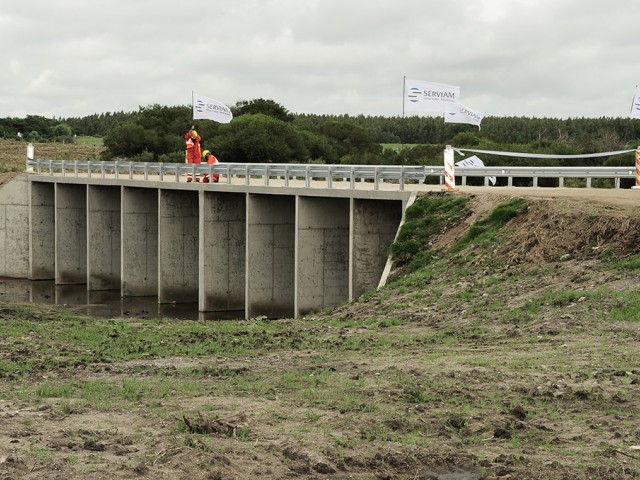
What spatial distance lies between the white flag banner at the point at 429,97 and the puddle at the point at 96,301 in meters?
8.73

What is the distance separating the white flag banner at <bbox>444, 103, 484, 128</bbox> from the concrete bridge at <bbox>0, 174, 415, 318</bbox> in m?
2.75

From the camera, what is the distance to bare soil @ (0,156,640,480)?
30.0 ft

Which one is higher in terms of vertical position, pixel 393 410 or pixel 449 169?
pixel 449 169

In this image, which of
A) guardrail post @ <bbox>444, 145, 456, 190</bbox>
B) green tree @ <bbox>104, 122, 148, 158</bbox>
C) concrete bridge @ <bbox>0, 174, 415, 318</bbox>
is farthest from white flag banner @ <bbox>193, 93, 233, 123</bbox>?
green tree @ <bbox>104, 122, 148, 158</bbox>

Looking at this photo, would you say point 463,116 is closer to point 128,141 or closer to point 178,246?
point 178,246

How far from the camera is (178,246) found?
38688 mm

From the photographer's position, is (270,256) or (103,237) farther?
(103,237)

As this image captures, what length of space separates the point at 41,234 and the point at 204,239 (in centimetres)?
1585

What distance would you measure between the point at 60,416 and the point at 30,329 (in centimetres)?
852

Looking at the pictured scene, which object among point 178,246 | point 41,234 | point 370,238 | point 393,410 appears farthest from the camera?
point 41,234

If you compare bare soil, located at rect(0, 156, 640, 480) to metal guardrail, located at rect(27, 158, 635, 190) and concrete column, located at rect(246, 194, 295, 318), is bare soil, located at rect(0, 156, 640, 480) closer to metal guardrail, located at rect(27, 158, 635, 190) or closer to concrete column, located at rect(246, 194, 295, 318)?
metal guardrail, located at rect(27, 158, 635, 190)

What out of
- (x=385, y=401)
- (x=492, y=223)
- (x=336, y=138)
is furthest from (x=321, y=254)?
(x=336, y=138)

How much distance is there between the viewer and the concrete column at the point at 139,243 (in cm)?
4062

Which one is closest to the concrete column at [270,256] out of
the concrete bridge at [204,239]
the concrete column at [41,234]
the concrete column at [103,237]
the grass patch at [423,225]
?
the concrete bridge at [204,239]
